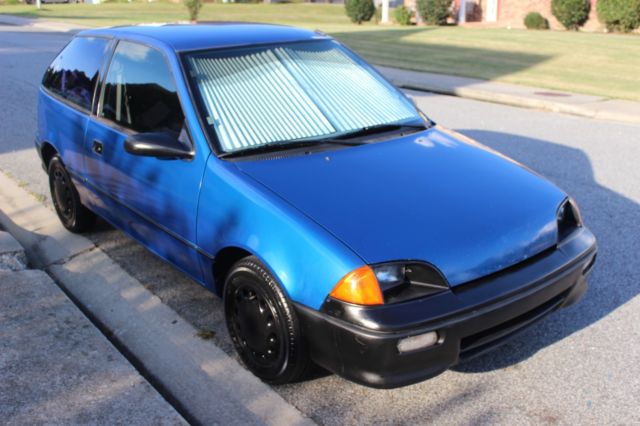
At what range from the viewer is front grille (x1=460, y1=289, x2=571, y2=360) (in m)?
3.02

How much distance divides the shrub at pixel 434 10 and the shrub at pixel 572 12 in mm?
4871

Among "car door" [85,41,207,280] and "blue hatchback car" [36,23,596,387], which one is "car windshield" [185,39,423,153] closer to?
"blue hatchback car" [36,23,596,387]

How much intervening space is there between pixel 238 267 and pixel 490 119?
732 cm

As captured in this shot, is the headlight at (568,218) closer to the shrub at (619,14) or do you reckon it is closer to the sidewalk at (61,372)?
the sidewalk at (61,372)

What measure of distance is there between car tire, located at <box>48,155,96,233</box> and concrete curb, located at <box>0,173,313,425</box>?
0.34 ft

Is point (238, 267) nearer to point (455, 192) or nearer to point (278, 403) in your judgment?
point (278, 403)

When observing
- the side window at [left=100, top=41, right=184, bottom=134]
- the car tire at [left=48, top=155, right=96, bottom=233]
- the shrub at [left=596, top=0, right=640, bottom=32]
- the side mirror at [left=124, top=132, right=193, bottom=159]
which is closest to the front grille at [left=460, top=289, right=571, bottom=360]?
the side mirror at [left=124, top=132, right=193, bottom=159]

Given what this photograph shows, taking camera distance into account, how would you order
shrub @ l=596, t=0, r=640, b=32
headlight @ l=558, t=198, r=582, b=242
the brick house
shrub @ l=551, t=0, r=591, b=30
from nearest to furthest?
headlight @ l=558, t=198, r=582, b=242
shrub @ l=596, t=0, r=640, b=32
shrub @ l=551, t=0, r=591, b=30
the brick house

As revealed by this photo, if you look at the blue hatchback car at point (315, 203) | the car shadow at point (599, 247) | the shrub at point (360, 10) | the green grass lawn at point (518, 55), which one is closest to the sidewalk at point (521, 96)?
the green grass lawn at point (518, 55)

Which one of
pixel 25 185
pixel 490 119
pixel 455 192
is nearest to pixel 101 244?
pixel 25 185

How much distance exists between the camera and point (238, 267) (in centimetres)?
337

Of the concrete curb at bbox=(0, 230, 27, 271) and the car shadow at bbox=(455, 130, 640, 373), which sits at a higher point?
the concrete curb at bbox=(0, 230, 27, 271)

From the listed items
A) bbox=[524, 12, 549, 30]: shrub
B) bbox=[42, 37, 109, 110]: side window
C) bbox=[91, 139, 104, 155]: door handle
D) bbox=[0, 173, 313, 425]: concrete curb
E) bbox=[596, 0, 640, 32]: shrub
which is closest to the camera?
bbox=[0, 173, 313, 425]: concrete curb

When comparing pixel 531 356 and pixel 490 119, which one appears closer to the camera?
pixel 531 356
